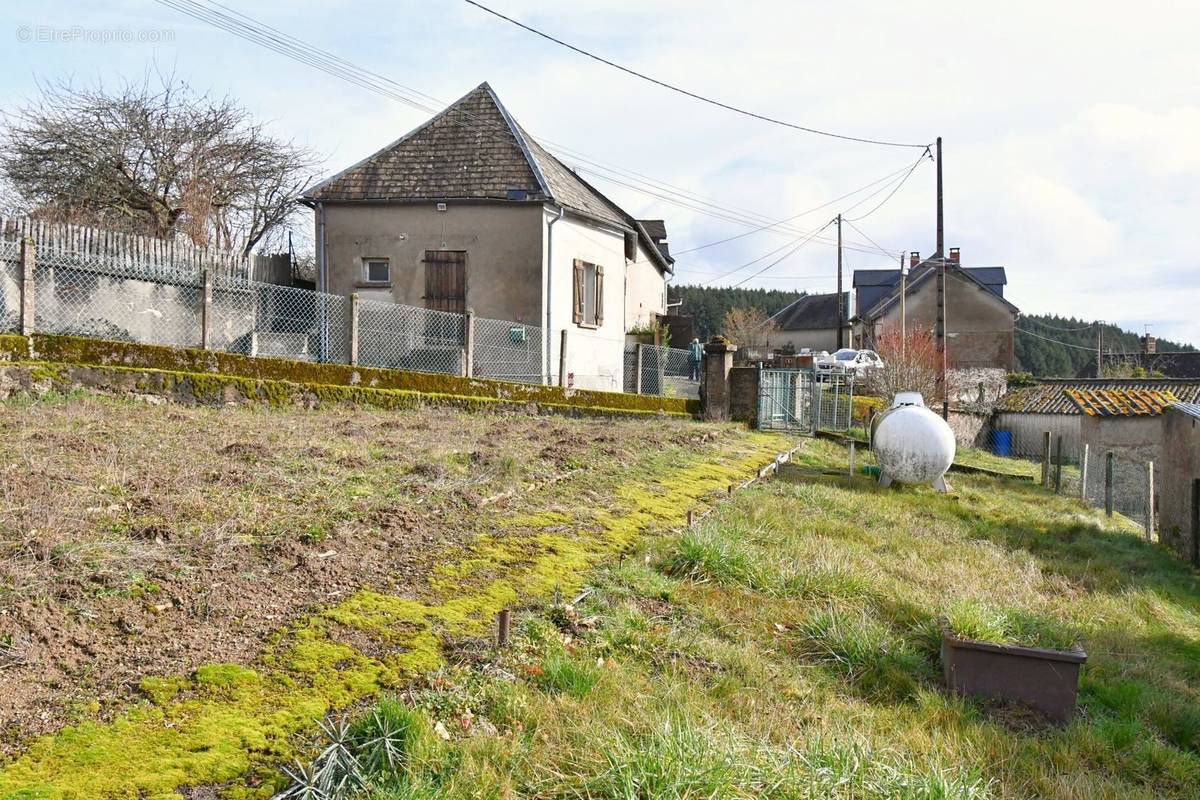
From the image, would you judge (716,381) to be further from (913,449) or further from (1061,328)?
(1061,328)

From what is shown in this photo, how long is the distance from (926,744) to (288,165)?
101 feet

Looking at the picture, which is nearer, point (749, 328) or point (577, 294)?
point (577, 294)

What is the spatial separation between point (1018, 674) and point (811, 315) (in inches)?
2370

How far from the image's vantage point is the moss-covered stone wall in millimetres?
9508

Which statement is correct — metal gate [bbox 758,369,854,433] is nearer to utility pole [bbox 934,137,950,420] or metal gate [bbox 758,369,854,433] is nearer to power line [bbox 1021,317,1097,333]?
utility pole [bbox 934,137,950,420]

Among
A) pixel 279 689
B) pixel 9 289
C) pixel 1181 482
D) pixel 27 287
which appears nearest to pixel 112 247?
pixel 9 289

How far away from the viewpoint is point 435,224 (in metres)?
19.1

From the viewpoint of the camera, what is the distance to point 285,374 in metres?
11.1

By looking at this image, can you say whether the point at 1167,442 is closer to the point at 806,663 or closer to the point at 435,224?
the point at 806,663

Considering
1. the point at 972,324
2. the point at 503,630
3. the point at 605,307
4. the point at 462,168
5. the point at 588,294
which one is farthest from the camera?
the point at 972,324

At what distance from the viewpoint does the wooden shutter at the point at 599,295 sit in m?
21.2

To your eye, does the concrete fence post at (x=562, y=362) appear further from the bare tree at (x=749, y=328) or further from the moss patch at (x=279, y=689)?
the bare tree at (x=749, y=328)

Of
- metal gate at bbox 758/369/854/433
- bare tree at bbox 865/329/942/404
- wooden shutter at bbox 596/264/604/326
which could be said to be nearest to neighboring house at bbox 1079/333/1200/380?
bare tree at bbox 865/329/942/404

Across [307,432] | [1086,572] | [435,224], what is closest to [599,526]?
[307,432]
